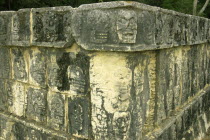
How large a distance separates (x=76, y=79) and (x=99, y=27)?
0.59 m

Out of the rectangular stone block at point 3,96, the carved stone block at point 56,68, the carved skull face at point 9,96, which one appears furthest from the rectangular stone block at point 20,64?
the carved stone block at point 56,68

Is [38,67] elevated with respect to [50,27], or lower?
lower

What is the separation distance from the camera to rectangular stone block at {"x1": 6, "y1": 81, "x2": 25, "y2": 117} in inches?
111

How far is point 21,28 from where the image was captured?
2.63 meters

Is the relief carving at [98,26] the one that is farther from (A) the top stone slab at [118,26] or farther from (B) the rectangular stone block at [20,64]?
→ (B) the rectangular stone block at [20,64]

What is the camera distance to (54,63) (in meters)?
2.40

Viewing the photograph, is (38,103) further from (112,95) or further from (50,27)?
(112,95)

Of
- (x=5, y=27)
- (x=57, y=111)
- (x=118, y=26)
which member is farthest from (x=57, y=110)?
(x=5, y=27)

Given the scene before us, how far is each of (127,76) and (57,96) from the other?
857 mm

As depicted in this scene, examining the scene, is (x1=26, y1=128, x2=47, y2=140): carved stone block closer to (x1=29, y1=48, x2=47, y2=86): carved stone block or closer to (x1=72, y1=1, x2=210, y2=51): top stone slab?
(x1=29, y1=48, x2=47, y2=86): carved stone block

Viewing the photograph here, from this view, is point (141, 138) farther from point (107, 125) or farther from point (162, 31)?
point (162, 31)

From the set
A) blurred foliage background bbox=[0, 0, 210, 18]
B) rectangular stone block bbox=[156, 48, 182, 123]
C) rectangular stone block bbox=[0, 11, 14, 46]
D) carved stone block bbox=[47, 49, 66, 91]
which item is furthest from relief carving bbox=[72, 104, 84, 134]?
blurred foliage background bbox=[0, 0, 210, 18]

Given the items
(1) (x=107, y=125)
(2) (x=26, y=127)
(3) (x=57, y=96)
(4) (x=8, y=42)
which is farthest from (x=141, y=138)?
(4) (x=8, y=42)

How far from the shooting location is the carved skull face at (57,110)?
93.4 inches
